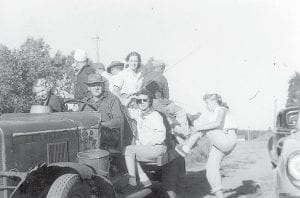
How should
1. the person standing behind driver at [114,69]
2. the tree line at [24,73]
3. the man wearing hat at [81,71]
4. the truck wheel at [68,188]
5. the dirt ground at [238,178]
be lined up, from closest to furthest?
the truck wheel at [68,188]
the man wearing hat at [81,71]
the dirt ground at [238,178]
the person standing behind driver at [114,69]
the tree line at [24,73]

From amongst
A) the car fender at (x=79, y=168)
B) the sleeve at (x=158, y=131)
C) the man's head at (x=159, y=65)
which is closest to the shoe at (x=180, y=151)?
the sleeve at (x=158, y=131)

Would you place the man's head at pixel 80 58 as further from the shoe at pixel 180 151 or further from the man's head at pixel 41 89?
the shoe at pixel 180 151

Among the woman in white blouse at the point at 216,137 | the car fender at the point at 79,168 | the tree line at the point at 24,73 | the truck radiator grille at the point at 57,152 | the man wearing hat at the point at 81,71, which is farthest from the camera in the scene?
the tree line at the point at 24,73

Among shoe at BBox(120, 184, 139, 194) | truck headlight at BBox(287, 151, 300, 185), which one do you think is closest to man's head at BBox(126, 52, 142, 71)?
shoe at BBox(120, 184, 139, 194)

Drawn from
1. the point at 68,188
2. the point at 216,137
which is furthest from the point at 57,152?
the point at 216,137

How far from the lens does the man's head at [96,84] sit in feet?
23.4

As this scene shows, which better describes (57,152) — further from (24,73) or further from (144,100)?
(24,73)

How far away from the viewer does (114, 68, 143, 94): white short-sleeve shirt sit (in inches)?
344

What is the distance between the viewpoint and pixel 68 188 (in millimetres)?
5020

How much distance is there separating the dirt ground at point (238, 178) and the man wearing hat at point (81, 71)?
2.62m

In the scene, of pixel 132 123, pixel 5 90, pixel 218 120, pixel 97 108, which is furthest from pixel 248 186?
pixel 5 90

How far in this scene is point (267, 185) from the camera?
9.11 meters

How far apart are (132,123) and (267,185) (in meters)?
3.22

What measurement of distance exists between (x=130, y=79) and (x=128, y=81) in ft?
0.18
